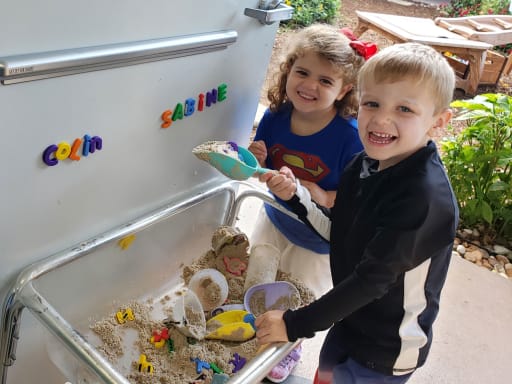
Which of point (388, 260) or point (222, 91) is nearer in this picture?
point (388, 260)

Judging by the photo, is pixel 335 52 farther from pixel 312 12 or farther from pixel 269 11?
pixel 312 12

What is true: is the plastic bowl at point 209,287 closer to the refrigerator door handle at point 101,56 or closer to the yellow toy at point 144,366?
the yellow toy at point 144,366

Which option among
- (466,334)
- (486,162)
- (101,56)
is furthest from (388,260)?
Result: (486,162)

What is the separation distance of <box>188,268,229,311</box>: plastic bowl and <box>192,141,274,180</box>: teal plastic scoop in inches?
9.9

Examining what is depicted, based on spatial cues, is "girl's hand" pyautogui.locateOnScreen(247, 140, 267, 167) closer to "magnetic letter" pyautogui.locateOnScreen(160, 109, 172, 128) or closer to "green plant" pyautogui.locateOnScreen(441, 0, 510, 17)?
"magnetic letter" pyautogui.locateOnScreen(160, 109, 172, 128)

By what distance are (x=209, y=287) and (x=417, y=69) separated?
660mm

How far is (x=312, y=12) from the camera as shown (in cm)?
404

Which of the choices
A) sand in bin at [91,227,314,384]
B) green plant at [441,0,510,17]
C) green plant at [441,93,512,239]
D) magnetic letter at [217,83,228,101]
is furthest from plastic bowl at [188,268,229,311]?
green plant at [441,0,510,17]

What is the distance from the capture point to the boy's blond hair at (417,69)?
2.97 ft

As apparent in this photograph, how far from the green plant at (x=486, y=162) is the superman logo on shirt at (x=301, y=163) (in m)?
1.22

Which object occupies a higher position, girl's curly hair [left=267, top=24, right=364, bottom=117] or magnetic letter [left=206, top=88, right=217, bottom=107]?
girl's curly hair [left=267, top=24, right=364, bottom=117]

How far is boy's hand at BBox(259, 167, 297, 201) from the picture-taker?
3.78 ft

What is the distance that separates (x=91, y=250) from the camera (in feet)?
3.37

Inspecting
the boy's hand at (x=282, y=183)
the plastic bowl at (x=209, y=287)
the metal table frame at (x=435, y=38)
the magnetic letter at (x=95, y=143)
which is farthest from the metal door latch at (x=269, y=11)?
the metal table frame at (x=435, y=38)
